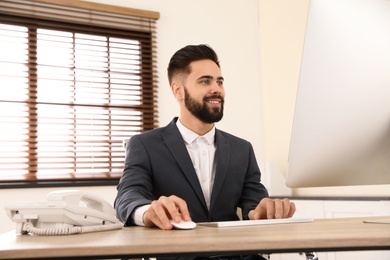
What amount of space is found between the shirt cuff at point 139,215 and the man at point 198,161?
0.50 ft

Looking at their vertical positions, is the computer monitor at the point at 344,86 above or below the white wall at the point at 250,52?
below

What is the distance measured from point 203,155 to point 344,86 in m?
0.95

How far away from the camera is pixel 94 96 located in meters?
3.78

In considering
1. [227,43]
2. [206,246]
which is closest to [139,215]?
[206,246]

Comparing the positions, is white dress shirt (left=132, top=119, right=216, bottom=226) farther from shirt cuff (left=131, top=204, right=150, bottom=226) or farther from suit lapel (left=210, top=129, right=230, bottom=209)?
shirt cuff (left=131, top=204, right=150, bottom=226)

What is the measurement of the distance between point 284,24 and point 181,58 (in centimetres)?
223

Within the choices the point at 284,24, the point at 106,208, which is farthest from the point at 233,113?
the point at 106,208

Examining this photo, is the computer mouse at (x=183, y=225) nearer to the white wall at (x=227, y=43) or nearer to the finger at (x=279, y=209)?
the finger at (x=279, y=209)

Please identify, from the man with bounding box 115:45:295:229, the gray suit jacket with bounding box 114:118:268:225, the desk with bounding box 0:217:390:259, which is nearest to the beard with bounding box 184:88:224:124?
the man with bounding box 115:45:295:229

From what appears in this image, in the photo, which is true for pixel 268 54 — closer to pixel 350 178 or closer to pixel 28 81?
pixel 28 81

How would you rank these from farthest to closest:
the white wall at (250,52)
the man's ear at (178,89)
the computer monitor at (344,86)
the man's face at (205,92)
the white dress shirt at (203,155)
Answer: the white wall at (250,52), the man's ear at (178,89), the man's face at (205,92), the white dress shirt at (203,155), the computer monitor at (344,86)

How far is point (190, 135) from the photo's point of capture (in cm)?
195

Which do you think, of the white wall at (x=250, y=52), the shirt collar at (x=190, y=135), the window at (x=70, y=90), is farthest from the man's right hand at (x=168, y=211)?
the white wall at (x=250, y=52)

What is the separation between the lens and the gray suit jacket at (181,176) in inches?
69.7
